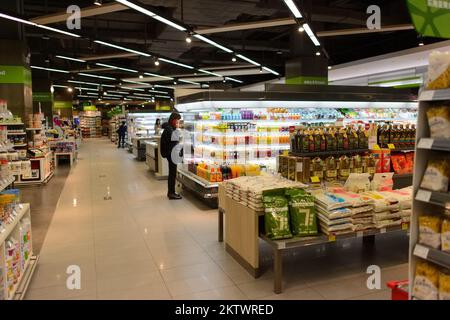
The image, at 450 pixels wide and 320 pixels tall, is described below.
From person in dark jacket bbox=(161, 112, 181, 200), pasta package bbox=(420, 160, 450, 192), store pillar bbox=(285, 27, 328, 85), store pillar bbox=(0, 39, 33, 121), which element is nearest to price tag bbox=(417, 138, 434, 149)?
pasta package bbox=(420, 160, 450, 192)

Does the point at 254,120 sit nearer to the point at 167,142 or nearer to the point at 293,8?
the point at 167,142

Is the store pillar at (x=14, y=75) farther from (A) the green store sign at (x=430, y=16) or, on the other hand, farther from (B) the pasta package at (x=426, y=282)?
(B) the pasta package at (x=426, y=282)

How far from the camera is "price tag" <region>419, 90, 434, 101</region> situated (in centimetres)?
230

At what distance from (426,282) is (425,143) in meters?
0.87

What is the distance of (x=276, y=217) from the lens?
3768mm

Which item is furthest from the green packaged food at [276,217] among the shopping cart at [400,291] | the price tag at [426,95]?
the price tag at [426,95]

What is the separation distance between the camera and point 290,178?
194 inches

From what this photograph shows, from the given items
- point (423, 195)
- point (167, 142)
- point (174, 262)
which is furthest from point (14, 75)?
point (423, 195)

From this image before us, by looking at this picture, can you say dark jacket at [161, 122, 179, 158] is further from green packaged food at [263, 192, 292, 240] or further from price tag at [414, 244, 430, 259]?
price tag at [414, 244, 430, 259]

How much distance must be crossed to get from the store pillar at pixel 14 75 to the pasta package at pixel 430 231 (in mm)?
10426
